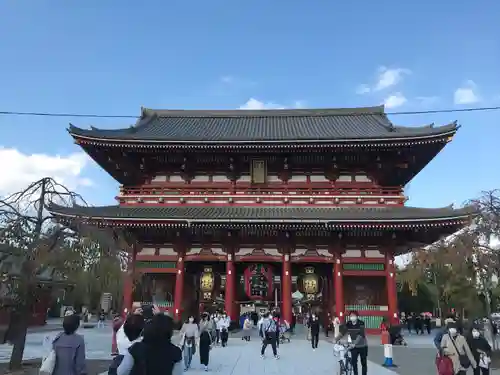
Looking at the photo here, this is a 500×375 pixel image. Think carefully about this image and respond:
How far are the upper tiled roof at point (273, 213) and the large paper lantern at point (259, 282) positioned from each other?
12.4 feet

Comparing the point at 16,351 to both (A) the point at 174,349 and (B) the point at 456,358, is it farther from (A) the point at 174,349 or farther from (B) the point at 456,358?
(B) the point at 456,358

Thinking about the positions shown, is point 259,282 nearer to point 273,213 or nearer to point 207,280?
point 207,280

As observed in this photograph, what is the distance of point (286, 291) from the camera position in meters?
23.0

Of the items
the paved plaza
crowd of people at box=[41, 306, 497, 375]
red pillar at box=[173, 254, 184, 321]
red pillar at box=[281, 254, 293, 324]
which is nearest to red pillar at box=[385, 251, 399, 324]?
the paved plaza

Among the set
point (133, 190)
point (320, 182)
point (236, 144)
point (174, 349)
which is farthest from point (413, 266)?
point (174, 349)

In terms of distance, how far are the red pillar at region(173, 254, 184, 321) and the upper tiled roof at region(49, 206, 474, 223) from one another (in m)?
3.08

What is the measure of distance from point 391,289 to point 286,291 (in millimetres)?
5706

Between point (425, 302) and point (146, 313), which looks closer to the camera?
point (146, 313)

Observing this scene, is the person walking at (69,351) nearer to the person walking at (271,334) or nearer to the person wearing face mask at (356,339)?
the person wearing face mask at (356,339)

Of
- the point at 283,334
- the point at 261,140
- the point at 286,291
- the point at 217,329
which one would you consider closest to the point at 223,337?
the point at 217,329

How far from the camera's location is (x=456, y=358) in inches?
348

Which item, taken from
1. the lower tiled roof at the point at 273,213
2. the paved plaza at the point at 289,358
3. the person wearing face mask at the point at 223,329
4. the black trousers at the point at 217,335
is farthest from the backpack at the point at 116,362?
the lower tiled roof at the point at 273,213

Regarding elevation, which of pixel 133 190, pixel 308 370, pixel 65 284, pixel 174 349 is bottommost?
pixel 308 370

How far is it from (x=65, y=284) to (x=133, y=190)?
1162 cm
